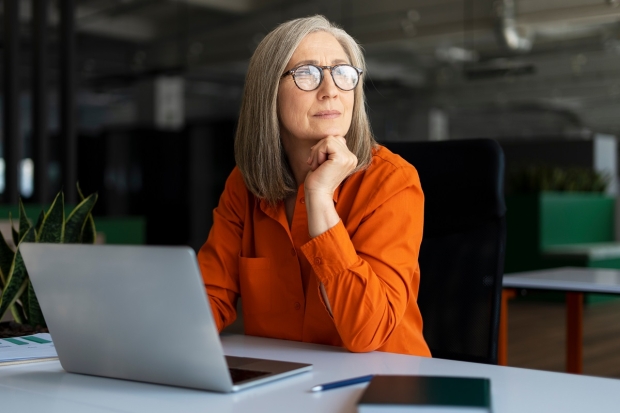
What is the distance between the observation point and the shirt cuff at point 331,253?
1.28m

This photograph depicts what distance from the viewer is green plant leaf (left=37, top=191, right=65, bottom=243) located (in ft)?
4.97

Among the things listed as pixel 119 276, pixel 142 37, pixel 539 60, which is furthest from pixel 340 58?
pixel 142 37

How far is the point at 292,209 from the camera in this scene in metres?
1.58

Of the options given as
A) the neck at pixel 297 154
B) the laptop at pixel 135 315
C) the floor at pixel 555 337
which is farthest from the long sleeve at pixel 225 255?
the floor at pixel 555 337

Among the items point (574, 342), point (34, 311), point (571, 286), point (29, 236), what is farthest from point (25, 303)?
point (574, 342)

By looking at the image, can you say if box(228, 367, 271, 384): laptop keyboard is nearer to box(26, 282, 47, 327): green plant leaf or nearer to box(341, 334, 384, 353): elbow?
box(341, 334, 384, 353): elbow

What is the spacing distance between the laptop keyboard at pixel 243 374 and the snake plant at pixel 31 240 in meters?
0.55

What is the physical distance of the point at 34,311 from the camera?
1.46 m

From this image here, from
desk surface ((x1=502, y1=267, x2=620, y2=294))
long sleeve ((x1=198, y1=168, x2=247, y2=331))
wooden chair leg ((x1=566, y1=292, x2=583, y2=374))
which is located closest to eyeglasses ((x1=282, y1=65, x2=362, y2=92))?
long sleeve ((x1=198, y1=168, x2=247, y2=331))

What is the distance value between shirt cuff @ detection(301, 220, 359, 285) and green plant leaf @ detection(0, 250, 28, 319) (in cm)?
54

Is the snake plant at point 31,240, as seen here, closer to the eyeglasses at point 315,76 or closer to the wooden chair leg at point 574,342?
the eyeglasses at point 315,76

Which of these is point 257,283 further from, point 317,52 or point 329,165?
point 317,52

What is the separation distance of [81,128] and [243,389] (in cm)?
1023

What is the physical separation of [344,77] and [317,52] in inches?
2.9
